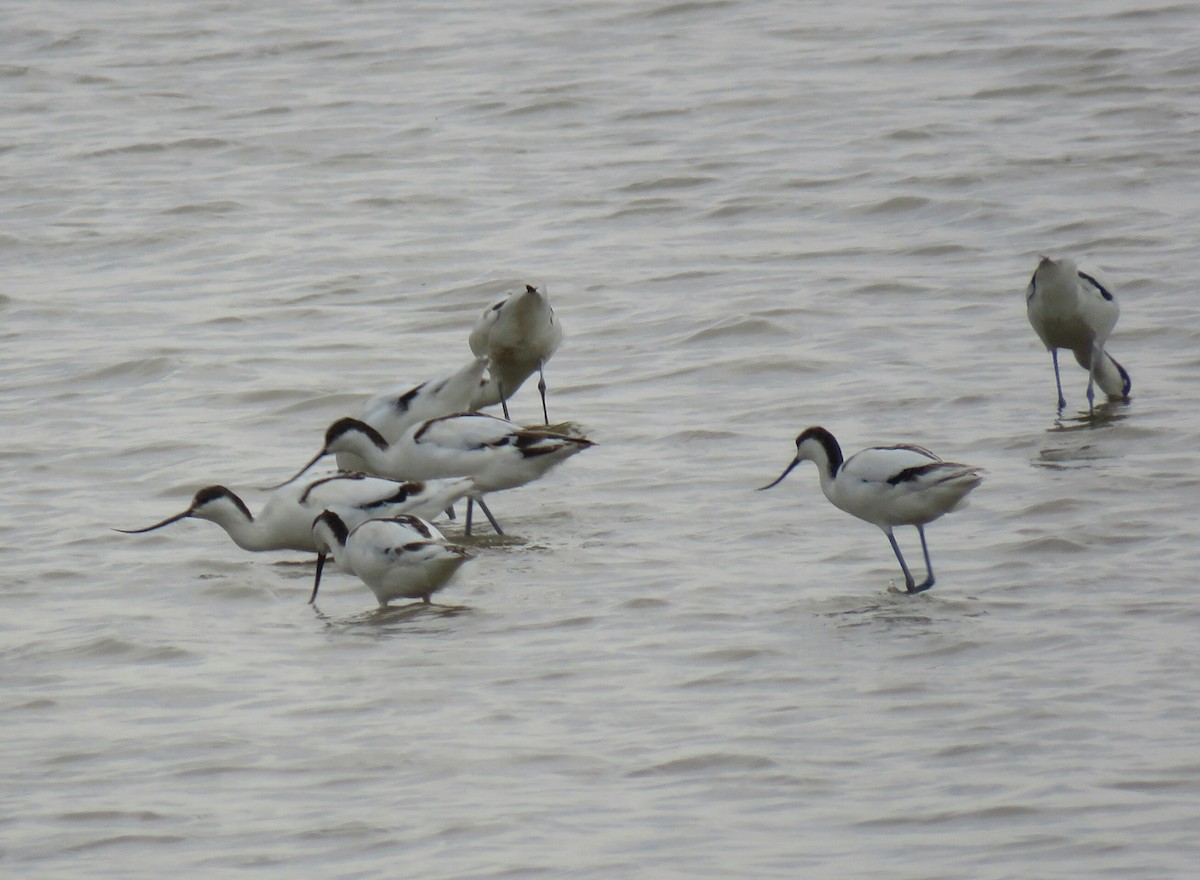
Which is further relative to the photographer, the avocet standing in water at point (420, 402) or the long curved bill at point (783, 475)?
the avocet standing in water at point (420, 402)

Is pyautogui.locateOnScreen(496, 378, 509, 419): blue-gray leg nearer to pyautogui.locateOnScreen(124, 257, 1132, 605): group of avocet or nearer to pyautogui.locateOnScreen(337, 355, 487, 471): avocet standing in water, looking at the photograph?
pyautogui.locateOnScreen(124, 257, 1132, 605): group of avocet

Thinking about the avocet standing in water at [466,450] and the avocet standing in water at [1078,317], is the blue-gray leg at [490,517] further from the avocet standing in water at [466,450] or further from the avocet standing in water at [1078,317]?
the avocet standing in water at [1078,317]

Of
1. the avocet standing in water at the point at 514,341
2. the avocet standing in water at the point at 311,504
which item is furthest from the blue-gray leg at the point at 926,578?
the avocet standing in water at the point at 514,341

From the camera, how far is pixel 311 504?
31.1ft

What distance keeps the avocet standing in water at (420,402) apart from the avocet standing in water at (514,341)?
658 mm

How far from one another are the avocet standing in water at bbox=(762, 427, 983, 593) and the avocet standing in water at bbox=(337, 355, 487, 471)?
2.75 meters

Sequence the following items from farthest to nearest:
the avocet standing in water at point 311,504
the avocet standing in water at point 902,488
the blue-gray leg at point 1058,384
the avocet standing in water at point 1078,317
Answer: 1. the blue-gray leg at point 1058,384
2. the avocet standing in water at point 1078,317
3. the avocet standing in water at point 311,504
4. the avocet standing in water at point 902,488

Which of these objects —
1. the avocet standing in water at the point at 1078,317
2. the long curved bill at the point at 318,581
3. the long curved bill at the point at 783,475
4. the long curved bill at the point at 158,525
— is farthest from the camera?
the avocet standing in water at the point at 1078,317

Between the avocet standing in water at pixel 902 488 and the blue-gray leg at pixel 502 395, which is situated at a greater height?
the avocet standing in water at pixel 902 488

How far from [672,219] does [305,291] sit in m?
2.95

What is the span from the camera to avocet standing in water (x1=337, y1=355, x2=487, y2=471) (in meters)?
10.9

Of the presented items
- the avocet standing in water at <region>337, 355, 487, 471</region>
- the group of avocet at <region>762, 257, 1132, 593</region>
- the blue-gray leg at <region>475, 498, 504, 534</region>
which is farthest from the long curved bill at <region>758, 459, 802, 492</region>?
the avocet standing in water at <region>337, 355, 487, 471</region>

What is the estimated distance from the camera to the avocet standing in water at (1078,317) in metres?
11.2

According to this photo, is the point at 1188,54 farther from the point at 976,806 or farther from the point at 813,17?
the point at 976,806
